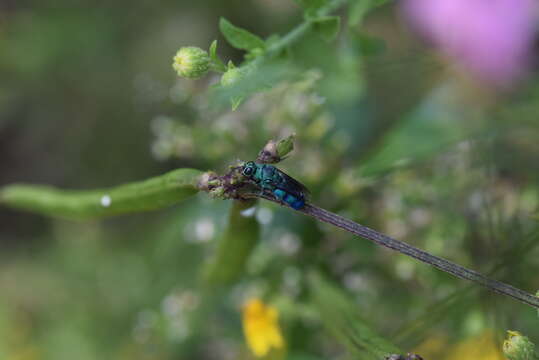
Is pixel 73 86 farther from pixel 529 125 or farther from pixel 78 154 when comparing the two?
pixel 529 125

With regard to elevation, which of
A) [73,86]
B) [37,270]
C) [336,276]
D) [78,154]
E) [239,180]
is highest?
[73,86]

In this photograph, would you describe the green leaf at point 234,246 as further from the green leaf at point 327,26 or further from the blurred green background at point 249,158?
the green leaf at point 327,26

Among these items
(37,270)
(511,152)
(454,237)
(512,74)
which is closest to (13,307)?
(37,270)

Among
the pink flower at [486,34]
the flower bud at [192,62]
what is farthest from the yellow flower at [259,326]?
the pink flower at [486,34]

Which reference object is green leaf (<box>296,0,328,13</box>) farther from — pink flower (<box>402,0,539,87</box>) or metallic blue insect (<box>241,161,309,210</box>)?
pink flower (<box>402,0,539,87</box>)

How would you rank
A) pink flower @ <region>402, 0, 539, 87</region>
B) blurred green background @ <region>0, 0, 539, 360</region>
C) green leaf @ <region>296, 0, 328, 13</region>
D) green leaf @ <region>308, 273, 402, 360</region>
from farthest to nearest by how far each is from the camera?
1. pink flower @ <region>402, 0, 539, 87</region>
2. blurred green background @ <region>0, 0, 539, 360</region>
3. green leaf @ <region>296, 0, 328, 13</region>
4. green leaf @ <region>308, 273, 402, 360</region>

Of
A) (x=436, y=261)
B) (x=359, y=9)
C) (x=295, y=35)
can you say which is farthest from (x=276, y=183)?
(x=359, y=9)

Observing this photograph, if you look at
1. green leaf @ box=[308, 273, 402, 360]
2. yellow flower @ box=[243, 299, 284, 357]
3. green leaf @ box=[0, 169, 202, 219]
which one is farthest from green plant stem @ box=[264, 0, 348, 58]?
yellow flower @ box=[243, 299, 284, 357]
